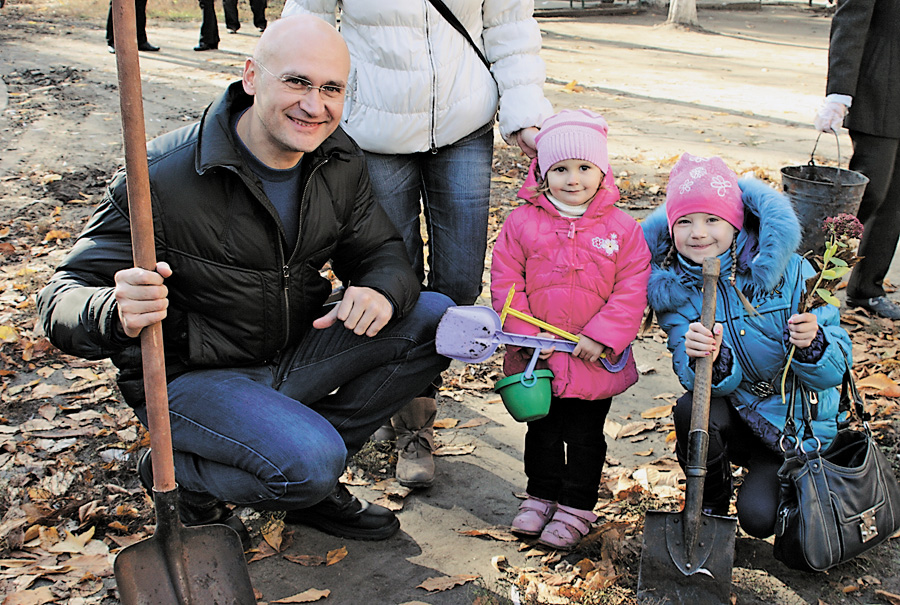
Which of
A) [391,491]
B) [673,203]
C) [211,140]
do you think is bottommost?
[391,491]

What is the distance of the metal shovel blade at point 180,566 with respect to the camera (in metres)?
2.35

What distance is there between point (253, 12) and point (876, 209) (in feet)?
43.4

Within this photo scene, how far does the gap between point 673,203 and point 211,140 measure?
1558 millimetres

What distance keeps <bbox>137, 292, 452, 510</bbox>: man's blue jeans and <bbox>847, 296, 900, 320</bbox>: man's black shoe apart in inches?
132

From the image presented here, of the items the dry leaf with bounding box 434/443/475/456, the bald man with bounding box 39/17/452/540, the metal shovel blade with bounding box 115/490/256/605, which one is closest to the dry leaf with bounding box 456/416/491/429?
the dry leaf with bounding box 434/443/475/456

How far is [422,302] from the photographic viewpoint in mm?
3186

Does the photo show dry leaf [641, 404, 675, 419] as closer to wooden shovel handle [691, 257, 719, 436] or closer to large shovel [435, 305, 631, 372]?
large shovel [435, 305, 631, 372]

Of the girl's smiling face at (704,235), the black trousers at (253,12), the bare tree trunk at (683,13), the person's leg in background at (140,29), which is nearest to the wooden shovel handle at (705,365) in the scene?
the girl's smiling face at (704,235)

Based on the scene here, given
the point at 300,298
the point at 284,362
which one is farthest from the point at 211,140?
the point at 284,362

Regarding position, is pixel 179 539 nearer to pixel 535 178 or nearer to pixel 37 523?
pixel 37 523

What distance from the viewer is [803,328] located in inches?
105

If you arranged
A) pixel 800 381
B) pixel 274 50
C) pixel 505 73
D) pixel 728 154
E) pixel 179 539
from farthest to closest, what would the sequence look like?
pixel 728 154 < pixel 505 73 < pixel 800 381 < pixel 274 50 < pixel 179 539

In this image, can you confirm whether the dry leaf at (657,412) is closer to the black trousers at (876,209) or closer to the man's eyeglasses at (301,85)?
the black trousers at (876,209)

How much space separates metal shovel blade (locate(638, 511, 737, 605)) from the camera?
2.68 meters
